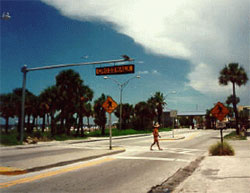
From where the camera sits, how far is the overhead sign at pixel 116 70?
17359 mm

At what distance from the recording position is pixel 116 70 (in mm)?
17781

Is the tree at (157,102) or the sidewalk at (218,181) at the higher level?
the tree at (157,102)

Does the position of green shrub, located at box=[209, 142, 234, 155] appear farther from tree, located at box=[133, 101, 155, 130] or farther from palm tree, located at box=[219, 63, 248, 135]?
tree, located at box=[133, 101, 155, 130]

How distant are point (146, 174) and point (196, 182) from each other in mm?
2017

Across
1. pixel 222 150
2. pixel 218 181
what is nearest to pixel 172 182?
pixel 218 181

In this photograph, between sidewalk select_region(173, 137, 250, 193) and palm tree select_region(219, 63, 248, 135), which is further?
palm tree select_region(219, 63, 248, 135)

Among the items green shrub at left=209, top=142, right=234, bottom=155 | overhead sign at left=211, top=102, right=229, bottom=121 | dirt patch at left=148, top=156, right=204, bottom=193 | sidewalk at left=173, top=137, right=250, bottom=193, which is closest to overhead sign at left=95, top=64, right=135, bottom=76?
overhead sign at left=211, top=102, right=229, bottom=121

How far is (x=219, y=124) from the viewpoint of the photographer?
13883mm

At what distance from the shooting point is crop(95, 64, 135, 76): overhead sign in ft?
57.0

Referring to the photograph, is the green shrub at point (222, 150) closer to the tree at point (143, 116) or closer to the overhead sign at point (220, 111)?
the overhead sign at point (220, 111)

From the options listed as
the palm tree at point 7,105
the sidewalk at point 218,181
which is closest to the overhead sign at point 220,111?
the sidewalk at point 218,181

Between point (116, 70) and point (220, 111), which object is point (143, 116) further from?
point (220, 111)

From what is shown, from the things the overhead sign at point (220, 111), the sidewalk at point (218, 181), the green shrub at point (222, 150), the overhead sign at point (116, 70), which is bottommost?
the sidewalk at point (218, 181)

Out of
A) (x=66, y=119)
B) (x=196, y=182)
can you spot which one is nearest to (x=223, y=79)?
(x=66, y=119)
